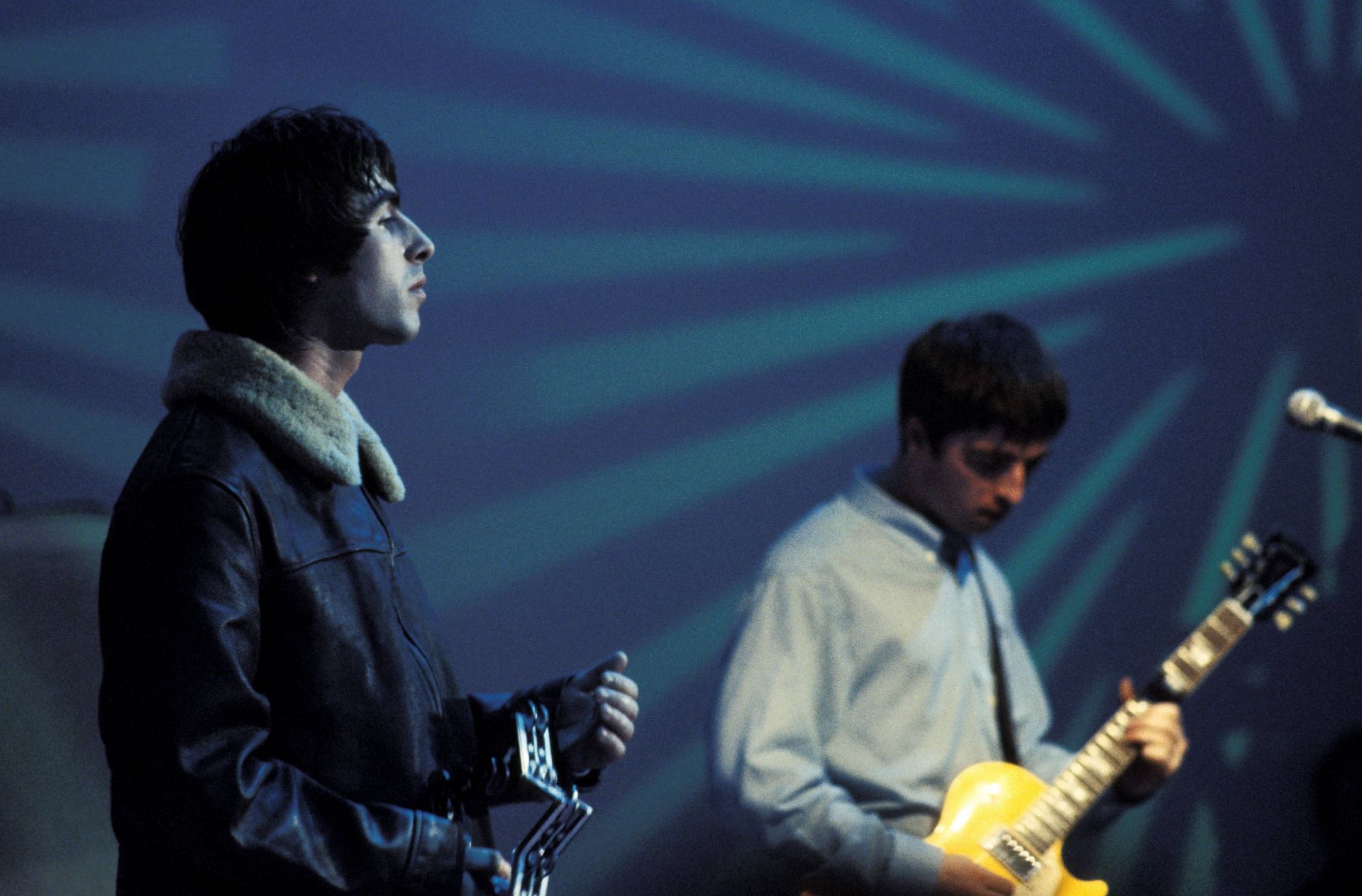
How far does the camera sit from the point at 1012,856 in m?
2.18

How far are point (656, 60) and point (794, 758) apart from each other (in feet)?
5.00

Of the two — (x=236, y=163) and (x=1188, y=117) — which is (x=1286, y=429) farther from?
(x=236, y=163)

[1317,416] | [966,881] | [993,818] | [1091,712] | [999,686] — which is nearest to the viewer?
[1317,416]

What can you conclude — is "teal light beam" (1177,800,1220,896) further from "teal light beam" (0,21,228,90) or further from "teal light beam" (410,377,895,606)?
"teal light beam" (0,21,228,90)

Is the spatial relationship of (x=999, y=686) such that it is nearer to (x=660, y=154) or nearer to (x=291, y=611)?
(x=660, y=154)

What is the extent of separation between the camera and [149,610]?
1159 millimetres

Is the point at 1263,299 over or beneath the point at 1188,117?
beneath

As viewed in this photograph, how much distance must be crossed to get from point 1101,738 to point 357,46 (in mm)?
1899

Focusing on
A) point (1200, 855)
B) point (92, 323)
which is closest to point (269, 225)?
point (92, 323)

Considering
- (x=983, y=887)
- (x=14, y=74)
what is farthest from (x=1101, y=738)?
(x=14, y=74)

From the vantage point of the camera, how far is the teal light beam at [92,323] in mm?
2307

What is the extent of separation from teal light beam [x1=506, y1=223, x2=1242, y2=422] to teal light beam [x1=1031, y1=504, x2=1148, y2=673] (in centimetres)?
61

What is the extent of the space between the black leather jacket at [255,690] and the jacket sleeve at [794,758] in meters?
0.85

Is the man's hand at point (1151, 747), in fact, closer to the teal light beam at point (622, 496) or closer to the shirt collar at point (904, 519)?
the shirt collar at point (904, 519)
